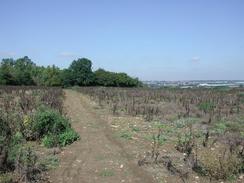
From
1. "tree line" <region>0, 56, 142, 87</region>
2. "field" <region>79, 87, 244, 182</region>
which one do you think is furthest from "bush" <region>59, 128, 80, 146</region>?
"tree line" <region>0, 56, 142, 87</region>

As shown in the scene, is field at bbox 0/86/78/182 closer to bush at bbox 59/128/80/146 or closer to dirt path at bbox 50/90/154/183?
bush at bbox 59/128/80/146

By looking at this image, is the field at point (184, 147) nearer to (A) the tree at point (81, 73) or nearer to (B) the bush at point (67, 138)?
(B) the bush at point (67, 138)

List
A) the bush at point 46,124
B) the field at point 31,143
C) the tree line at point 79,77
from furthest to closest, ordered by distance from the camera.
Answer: the tree line at point 79,77
the bush at point 46,124
the field at point 31,143

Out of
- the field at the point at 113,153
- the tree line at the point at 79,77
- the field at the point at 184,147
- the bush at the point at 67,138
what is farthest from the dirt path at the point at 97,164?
the tree line at the point at 79,77

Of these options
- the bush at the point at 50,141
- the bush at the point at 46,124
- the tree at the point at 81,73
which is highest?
the tree at the point at 81,73

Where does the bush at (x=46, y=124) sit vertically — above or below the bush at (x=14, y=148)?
above

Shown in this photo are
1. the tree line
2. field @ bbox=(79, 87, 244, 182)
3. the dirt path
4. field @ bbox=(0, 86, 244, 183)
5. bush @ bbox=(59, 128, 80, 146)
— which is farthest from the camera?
the tree line

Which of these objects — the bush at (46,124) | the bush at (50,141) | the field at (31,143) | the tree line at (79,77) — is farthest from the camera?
the tree line at (79,77)

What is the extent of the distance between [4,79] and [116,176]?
58.7 meters

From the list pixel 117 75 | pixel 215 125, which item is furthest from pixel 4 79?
pixel 215 125

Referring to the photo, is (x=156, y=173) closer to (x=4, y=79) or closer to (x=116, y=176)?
(x=116, y=176)

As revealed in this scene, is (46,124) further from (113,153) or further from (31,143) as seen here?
(113,153)

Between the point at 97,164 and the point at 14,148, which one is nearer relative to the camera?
the point at 97,164

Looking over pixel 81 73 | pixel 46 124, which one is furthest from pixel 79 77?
pixel 46 124
